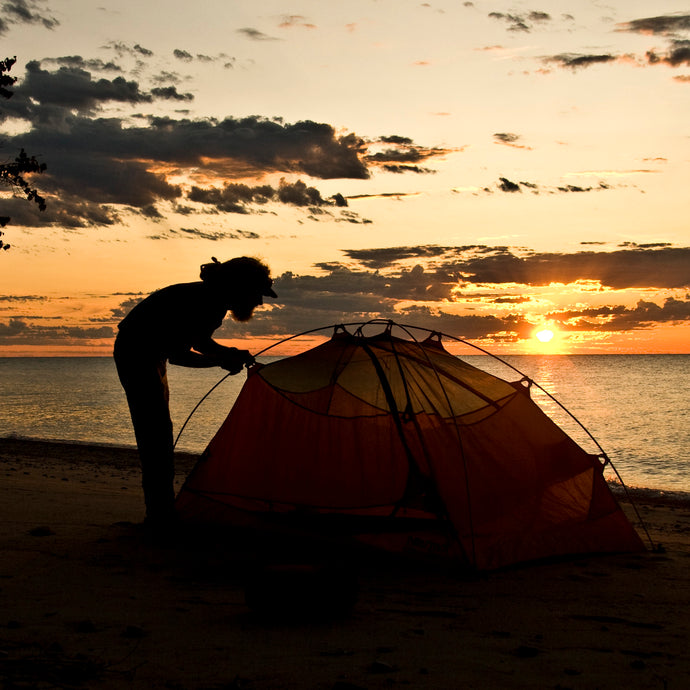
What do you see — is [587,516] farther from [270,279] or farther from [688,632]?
[270,279]

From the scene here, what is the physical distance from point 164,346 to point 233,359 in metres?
0.67

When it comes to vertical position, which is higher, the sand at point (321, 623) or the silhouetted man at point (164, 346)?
the silhouetted man at point (164, 346)

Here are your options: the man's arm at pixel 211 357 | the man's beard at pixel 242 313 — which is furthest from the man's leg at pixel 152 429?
the man's beard at pixel 242 313

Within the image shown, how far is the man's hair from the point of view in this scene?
23.3ft

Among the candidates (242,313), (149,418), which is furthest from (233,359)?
(149,418)

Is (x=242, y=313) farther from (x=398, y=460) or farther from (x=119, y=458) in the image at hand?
(x=119, y=458)

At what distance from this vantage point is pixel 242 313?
7.34 meters

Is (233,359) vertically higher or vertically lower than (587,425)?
higher

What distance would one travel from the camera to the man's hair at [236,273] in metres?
7.09

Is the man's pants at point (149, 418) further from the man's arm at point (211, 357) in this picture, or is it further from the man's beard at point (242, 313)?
the man's beard at point (242, 313)

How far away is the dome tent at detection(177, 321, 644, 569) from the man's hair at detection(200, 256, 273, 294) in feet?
3.93

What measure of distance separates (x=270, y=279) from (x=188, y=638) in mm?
3827

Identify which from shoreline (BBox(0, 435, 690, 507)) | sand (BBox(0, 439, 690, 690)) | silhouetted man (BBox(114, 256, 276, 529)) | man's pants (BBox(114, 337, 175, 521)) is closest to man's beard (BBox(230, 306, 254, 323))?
silhouetted man (BBox(114, 256, 276, 529))

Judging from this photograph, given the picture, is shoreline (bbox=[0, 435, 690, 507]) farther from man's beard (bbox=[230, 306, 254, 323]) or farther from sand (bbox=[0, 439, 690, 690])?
man's beard (bbox=[230, 306, 254, 323])
